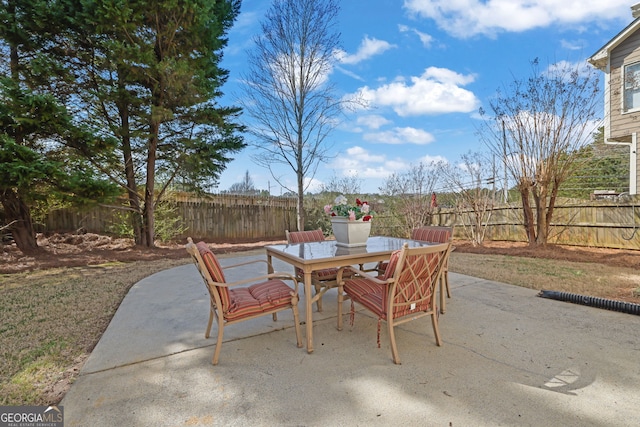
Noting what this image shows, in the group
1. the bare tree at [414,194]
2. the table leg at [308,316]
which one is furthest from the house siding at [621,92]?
the table leg at [308,316]

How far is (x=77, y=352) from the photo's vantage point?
2.30m

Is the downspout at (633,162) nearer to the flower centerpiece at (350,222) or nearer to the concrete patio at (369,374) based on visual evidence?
the concrete patio at (369,374)

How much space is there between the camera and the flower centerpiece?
3090 millimetres

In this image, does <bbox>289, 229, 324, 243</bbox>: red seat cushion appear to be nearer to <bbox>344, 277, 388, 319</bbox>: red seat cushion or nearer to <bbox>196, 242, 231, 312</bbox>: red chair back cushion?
<bbox>344, 277, 388, 319</bbox>: red seat cushion

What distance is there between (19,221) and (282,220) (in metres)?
7.11

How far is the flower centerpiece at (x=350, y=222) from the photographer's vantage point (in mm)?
3090

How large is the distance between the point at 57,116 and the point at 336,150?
6599 mm

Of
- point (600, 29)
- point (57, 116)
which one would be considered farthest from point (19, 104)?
point (600, 29)

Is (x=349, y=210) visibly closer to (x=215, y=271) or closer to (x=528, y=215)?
(x=215, y=271)

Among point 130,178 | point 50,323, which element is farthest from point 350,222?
point 130,178

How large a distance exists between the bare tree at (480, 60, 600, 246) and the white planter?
221 inches

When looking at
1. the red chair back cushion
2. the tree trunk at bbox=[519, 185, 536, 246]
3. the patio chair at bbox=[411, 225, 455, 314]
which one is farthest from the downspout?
the red chair back cushion

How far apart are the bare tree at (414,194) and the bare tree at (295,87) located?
257 centimetres

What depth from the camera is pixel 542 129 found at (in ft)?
21.1
